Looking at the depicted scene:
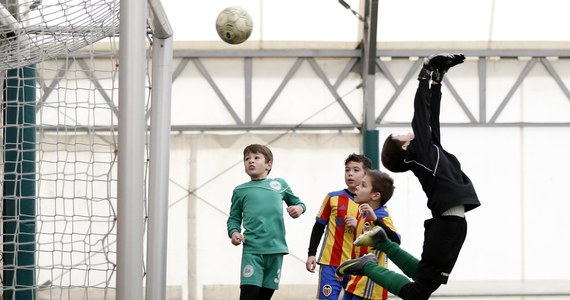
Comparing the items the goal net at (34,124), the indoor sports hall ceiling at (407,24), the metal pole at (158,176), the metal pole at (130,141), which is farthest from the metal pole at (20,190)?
the indoor sports hall ceiling at (407,24)

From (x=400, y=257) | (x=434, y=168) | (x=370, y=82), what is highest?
(x=370, y=82)

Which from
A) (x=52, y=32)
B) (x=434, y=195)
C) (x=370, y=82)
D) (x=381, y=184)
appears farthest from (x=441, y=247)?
(x=370, y=82)

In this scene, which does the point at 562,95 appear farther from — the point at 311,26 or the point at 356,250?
the point at 356,250

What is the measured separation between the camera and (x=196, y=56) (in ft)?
27.1

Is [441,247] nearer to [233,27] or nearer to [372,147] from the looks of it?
[233,27]

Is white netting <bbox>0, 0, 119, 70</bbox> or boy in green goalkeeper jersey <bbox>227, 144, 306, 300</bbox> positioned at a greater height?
white netting <bbox>0, 0, 119, 70</bbox>

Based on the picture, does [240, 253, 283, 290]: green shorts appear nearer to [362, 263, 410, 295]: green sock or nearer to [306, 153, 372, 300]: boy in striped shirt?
[306, 153, 372, 300]: boy in striped shirt

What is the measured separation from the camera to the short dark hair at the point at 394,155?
3854 millimetres

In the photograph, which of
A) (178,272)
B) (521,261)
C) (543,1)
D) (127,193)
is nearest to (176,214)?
(178,272)

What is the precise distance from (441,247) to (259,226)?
1.13 m

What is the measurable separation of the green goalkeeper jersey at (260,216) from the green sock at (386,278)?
79 cm

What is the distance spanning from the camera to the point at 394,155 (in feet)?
12.7

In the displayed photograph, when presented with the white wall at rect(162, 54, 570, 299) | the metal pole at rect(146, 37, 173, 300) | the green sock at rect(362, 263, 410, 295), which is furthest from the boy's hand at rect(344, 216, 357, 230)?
the white wall at rect(162, 54, 570, 299)

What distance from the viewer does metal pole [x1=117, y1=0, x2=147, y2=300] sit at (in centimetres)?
338
